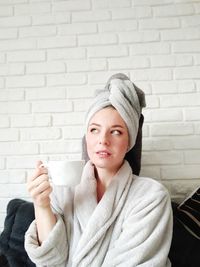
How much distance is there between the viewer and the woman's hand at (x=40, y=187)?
75cm

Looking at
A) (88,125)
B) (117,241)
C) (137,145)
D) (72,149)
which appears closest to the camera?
(117,241)

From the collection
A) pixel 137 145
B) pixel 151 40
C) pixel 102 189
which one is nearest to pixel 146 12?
pixel 151 40

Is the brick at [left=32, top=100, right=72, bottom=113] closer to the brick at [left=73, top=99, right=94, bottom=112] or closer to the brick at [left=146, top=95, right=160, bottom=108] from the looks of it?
the brick at [left=73, top=99, right=94, bottom=112]

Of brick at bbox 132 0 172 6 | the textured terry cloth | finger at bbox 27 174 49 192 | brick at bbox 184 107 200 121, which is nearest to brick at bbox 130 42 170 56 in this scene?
brick at bbox 132 0 172 6

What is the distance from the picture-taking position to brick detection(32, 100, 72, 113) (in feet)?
4.27

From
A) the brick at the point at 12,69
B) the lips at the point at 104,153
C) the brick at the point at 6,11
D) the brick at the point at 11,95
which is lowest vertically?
the lips at the point at 104,153

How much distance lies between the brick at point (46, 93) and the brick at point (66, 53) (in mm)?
166

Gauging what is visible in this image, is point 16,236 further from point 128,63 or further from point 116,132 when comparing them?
point 128,63

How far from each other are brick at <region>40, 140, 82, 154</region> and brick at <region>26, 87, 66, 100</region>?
0.24 m

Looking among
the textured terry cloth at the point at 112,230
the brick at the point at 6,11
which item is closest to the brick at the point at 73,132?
the textured terry cloth at the point at 112,230

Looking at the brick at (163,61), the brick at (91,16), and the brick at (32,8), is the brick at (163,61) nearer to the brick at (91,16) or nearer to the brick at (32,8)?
the brick at (91,16)

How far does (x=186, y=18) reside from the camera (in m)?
1.32

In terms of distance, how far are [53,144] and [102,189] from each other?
1.64 ft

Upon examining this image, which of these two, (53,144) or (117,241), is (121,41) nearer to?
(53,144)
